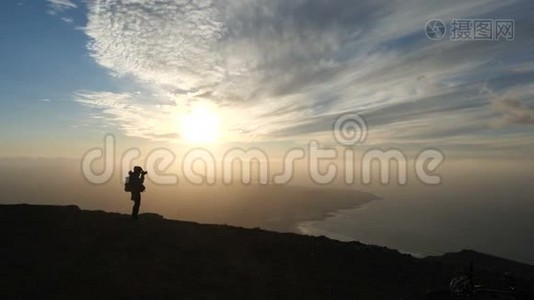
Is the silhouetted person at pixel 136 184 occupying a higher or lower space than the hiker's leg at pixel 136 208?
higher

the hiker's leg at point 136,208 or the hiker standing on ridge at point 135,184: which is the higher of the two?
the hiker standing on ridge at point 135,184

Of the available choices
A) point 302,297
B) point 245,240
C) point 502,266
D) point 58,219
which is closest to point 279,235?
point 245,240

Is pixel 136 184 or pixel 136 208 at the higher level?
pixel 136 184

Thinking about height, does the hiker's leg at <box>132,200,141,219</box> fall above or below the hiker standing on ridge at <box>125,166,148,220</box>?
below

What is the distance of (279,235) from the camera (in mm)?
20406

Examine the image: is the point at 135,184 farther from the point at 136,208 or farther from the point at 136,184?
the point at 136,208

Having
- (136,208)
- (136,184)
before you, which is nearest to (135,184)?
(136,184)

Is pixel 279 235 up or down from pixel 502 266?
up

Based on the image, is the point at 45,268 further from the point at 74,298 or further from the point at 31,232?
the point at 31,232

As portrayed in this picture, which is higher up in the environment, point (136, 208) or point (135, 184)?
point (135, 184)

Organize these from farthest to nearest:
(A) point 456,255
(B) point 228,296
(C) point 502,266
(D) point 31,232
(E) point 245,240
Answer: (A) point 456,255
(C) point 502,266
(E) point 245,240
(D) point 31,232
(B) point 228,296

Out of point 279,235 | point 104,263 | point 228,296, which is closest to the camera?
point 228,296

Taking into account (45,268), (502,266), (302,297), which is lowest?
(502,266)

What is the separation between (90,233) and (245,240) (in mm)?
6546
